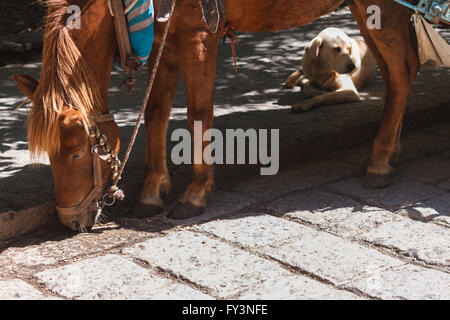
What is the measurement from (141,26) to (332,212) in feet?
5.32

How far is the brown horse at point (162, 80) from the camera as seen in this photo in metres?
3.49

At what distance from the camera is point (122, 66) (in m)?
3.83

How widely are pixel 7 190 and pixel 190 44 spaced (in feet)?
4.85

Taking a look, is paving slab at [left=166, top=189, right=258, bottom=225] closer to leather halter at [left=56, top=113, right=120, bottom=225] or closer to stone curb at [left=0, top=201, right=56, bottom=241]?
leather halter at [left=56, top=113, right=120, bottom=225]

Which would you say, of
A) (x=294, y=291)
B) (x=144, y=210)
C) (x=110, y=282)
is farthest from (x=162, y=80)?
(x=294, y=291)

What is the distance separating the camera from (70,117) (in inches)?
135

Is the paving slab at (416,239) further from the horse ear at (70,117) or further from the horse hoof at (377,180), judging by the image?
the horse ear at (70,117)

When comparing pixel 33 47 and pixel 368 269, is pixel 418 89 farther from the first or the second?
pixel 33 47

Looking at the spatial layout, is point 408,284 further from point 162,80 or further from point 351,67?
point 351,67

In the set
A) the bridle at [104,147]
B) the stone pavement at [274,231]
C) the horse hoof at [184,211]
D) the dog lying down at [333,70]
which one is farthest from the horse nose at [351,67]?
the bridle at [104,147]

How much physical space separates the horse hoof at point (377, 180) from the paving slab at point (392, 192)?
3 centimetres

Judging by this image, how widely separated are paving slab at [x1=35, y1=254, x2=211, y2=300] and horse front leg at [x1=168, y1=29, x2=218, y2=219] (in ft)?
2.44

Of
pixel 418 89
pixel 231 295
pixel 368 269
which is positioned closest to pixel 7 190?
pixel 231 295

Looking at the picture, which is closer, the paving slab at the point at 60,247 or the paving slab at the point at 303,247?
the paving slab at the point at 303,247
